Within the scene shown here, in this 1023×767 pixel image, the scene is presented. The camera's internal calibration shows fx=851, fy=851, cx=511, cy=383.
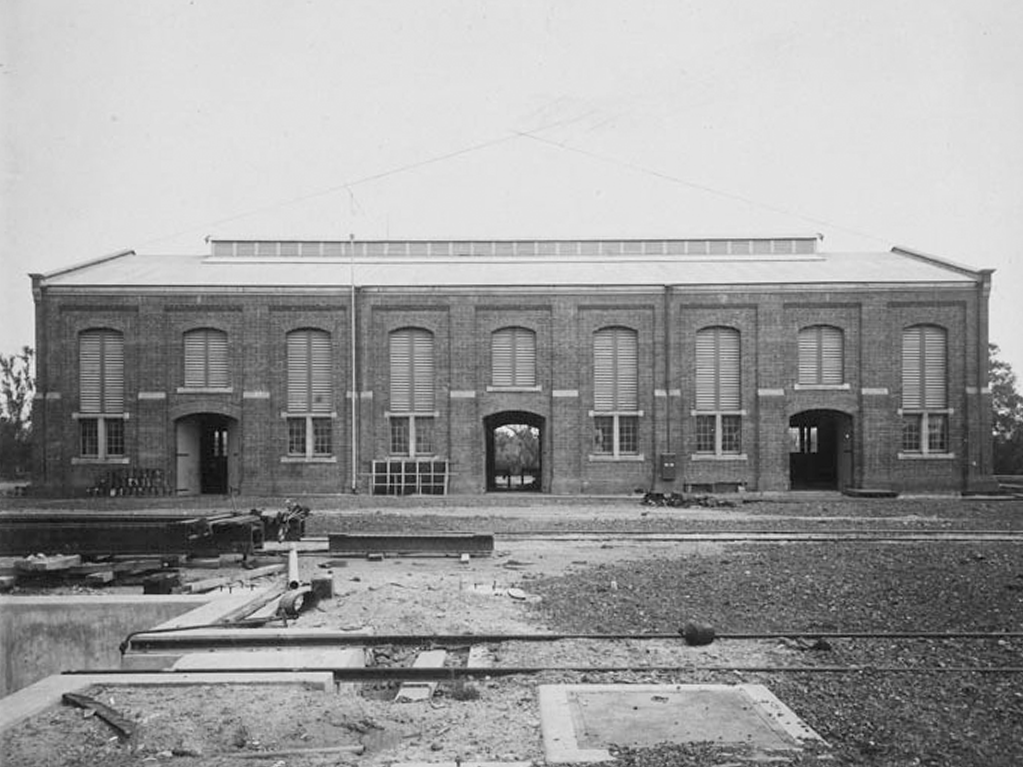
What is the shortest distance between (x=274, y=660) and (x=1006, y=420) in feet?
159

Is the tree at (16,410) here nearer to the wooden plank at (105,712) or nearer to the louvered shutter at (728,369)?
the louvered shutter at (728,369)

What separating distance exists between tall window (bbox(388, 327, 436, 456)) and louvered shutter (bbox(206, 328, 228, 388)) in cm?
616

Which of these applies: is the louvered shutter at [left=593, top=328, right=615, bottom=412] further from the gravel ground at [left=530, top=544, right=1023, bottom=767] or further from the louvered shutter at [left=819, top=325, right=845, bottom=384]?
the gravel ground at [left=530, top=544, right=1023, bottom=767]

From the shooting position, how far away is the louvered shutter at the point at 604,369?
3097 centimetres

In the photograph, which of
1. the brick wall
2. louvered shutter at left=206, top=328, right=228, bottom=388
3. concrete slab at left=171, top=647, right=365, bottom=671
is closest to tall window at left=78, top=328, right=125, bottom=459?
the brick wall

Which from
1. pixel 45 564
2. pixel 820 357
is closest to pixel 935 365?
pixel 820 357

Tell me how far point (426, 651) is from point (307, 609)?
2.49m

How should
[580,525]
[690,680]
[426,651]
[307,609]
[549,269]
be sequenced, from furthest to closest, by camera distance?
[549,269], [580,525], [307,609], [426,651], [690,680]

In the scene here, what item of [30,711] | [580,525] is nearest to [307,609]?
[30,711]

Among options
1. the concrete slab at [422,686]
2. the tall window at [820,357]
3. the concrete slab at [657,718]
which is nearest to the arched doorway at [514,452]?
the tall window at [820,357]

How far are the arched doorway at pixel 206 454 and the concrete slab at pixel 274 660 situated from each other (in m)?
24.6

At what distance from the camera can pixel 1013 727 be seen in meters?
5.47

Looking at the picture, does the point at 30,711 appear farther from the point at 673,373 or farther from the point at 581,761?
the point at 673,373

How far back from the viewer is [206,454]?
34562mm
